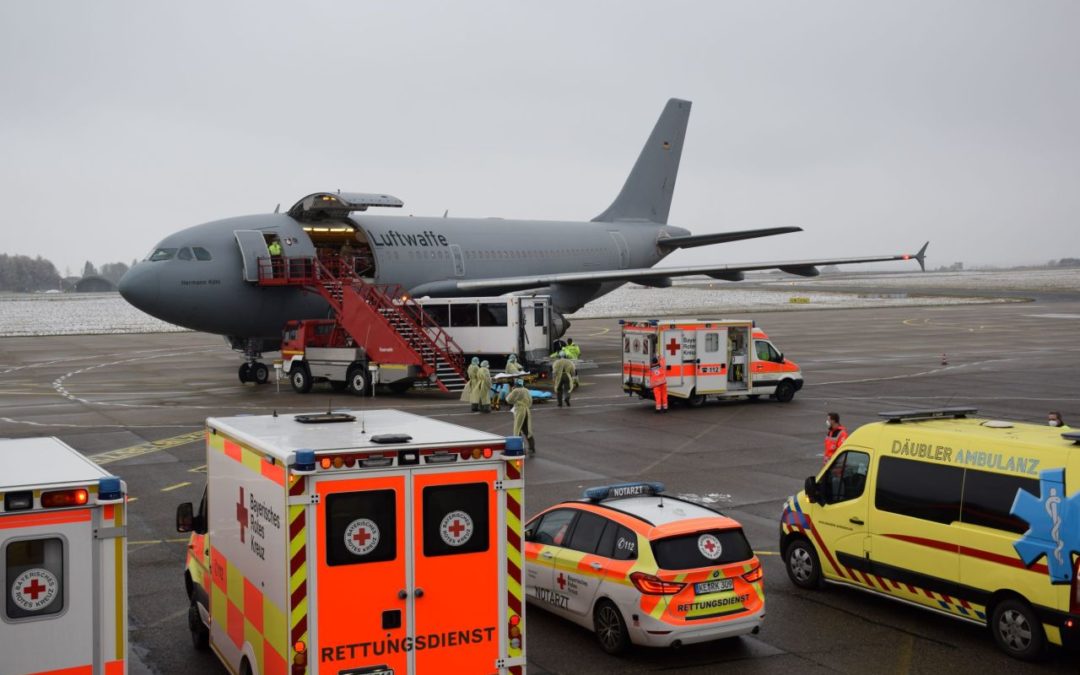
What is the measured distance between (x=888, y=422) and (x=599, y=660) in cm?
442

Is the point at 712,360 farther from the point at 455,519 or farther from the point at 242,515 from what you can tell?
the point at 455,519

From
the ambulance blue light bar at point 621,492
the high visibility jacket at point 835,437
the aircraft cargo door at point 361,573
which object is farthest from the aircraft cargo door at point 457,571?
the high visibility jacket at point 835,437

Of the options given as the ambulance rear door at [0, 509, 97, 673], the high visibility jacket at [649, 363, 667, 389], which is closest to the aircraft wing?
the high visibility jacket at [649, 363, 667, 389]

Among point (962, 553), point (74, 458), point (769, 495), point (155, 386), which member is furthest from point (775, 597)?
point (155, 386)

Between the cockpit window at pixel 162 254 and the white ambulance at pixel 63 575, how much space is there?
90.0ft

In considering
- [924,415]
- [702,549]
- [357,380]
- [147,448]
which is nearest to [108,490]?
[702,549]

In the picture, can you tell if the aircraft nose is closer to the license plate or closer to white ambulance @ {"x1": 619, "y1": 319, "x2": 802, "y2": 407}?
white ambulance @ {"x1": 619, "y1": 319, "x2": 802, "y2": 407}

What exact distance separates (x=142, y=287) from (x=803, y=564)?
83.6 feet

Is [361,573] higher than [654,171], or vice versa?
[654,171]

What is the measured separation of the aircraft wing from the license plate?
2832 centimetres

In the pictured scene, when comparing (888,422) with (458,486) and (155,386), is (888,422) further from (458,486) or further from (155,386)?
(155,386)

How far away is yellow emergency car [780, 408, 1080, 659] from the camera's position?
1003cm

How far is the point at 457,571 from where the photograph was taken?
7965 mm

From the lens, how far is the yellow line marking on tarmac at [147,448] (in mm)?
21266
